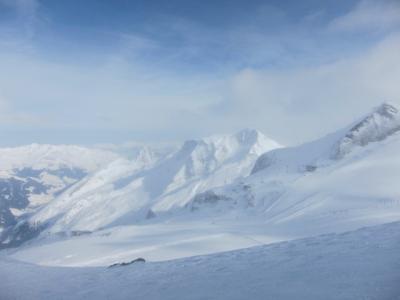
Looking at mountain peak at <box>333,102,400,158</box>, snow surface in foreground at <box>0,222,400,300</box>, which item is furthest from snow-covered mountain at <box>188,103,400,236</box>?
snow surface in foreground at <box>0,222,400,300</box>

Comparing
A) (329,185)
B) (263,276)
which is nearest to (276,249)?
(263,276)

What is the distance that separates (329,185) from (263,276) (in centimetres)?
8148

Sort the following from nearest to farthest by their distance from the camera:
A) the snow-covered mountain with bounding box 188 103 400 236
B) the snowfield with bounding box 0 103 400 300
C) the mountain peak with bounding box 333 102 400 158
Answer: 1. the snowfield with bounding box 0 103 400 300
2. the snow-covered mountain with bounding box 188 103 400 236
3. the mountain peak with bounding box 333 102 400 158

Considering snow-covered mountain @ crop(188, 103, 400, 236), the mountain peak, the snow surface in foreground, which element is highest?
the mountain peak

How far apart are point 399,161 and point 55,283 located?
87507 mm

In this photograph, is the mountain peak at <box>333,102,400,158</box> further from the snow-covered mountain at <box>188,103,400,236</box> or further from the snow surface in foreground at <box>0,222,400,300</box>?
the snow surface in foreground at <box>0,222,400,300</box>

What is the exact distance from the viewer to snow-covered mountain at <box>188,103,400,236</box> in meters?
67.4

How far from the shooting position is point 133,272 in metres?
21.7

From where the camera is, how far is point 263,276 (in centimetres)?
1614

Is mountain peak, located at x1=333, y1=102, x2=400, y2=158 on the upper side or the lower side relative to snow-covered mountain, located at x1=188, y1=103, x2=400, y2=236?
upper

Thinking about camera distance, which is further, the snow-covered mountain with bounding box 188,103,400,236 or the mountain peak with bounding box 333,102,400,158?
the mountain peak with bounding box 333,102,400,158

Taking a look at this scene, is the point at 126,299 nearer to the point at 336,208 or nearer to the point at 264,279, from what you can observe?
the point at 264,279

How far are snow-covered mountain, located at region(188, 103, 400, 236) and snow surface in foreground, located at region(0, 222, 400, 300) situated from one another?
29.1 metres

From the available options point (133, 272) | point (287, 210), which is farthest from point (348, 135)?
point (133, 272)
